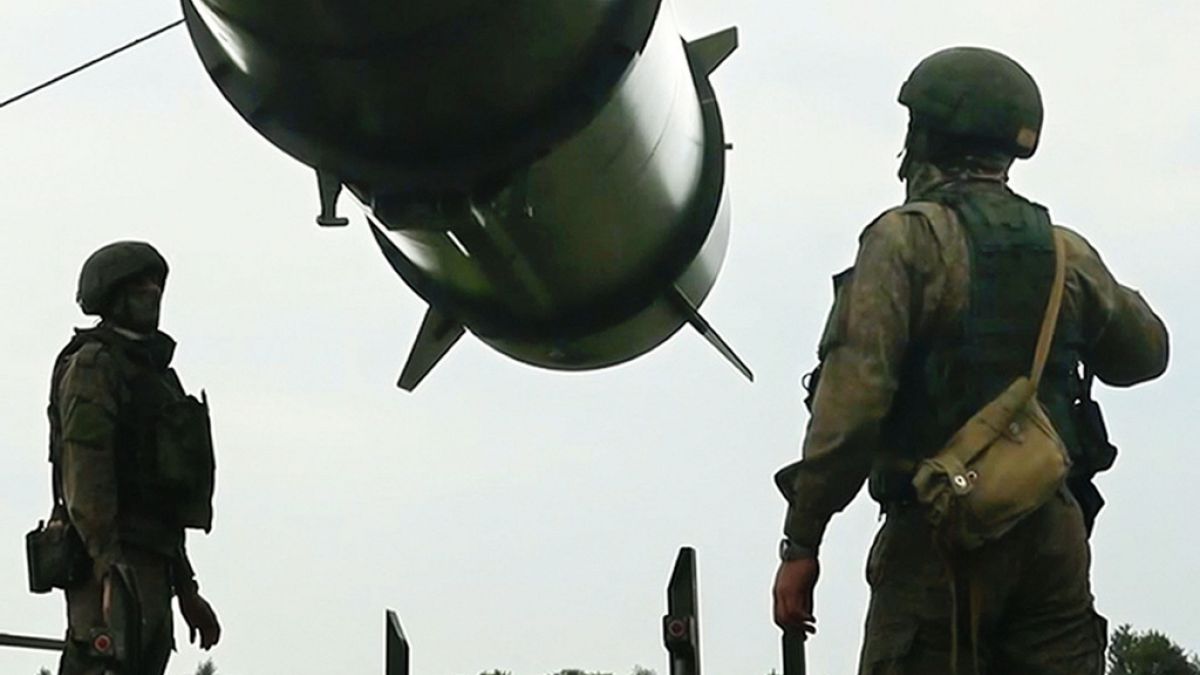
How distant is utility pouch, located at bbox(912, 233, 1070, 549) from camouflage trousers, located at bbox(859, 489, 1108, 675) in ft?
0.24

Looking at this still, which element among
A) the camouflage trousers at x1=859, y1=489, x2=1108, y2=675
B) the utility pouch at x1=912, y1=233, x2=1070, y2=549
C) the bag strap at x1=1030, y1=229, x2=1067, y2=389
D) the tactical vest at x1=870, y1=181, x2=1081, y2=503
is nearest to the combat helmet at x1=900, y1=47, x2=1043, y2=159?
the tactical vest at x1=870, y1=181, x2=1081, y2=503

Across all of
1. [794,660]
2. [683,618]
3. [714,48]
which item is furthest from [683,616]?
[714,48]

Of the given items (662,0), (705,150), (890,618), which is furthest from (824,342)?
(705,150)

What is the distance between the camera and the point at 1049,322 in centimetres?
379

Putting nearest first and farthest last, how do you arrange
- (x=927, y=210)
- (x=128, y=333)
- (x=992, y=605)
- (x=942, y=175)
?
(x=992, y=605)
(x=927, y=210)
(x=942, y=175)
(x=128, y=333)

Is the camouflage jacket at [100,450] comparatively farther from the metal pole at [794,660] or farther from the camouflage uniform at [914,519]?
the camouflage uniform at [914,519]

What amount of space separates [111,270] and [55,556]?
650 mm

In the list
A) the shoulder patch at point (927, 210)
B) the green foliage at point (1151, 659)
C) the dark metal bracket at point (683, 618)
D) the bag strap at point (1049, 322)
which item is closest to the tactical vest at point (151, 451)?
the dark metal bracket at point (683, 618)

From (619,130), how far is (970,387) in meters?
1.82

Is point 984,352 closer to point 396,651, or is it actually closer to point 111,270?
point 396,651

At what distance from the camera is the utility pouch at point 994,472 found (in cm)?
366

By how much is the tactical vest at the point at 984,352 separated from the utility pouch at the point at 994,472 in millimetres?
63

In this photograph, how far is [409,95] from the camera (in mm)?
4516

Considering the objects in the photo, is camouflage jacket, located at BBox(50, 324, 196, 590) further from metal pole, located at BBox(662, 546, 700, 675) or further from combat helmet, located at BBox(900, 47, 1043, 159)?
combat helmet, located at BBox(900, 47, 1043, 159)
